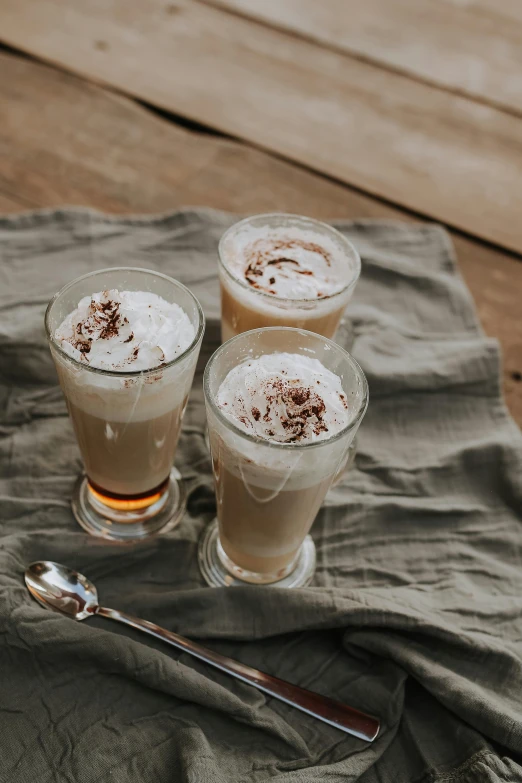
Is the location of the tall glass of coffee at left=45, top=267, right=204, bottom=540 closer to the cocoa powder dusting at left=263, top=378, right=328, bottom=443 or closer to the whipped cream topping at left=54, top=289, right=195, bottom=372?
the whipped cream topping at left=54, top=289, right=195, bottom=372

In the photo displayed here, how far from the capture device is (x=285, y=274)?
1164mm

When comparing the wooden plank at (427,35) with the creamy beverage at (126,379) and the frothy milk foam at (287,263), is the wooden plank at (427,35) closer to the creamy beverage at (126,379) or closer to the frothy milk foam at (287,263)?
the frothy milk foam at (287,263)

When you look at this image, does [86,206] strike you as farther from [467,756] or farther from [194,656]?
[467,756]

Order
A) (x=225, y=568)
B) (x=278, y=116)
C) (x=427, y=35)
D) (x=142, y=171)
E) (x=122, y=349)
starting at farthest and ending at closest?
(x=427, y=35)
(x=278, y=116)
(x=142, y=171)
(x=225, y=568)
(x=122, y=349)

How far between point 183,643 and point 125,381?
0.35m

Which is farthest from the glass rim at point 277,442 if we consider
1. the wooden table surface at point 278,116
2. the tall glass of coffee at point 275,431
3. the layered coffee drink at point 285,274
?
the wooden table surface at point 278,116

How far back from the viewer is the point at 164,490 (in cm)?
121

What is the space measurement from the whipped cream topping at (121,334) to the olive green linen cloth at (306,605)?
290mm

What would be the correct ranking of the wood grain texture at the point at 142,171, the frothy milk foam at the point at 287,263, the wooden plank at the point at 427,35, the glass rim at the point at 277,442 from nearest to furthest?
the glass rim at the point at 277,442
the frothy milk foam at the point at 287,263
the wood grain texture at the point at 142,171
the wooden plank at the point at 427,35

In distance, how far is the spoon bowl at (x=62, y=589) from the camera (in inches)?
40.2

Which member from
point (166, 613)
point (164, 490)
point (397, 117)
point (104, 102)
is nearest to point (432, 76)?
point (397, 117)

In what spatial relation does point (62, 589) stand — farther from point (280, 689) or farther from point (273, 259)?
point (273, 259)

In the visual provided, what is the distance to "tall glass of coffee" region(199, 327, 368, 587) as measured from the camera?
91 centimetres

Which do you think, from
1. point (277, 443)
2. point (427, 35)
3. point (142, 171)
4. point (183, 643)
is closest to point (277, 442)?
point (277, 443)
